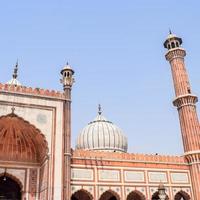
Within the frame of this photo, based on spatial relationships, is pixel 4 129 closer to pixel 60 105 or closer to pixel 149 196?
pixel 60 105

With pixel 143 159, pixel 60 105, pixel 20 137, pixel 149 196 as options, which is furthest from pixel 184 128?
pixel 20 137

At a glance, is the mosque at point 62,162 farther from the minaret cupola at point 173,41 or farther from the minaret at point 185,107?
the minaret cupola at point 173,41

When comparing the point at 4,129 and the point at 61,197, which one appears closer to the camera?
the point at 61,197

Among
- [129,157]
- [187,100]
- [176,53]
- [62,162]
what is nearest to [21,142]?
[62,162]

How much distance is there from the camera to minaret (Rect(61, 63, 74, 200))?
37.8 feet

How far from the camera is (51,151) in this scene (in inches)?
467

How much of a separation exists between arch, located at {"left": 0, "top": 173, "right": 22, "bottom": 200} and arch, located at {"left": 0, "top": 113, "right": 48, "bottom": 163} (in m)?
0.91

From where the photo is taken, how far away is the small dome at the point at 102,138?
58.2 ft

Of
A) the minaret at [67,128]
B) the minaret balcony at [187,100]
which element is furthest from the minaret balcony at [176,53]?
the minaret at [67,128]

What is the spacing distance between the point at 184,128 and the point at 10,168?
8.83m

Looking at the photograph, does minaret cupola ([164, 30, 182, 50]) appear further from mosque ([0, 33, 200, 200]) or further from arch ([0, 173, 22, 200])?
A: arch ([0, 173, 22, 200])

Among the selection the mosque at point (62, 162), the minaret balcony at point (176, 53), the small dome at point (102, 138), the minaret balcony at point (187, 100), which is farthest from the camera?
the small dome at point (102, 138)

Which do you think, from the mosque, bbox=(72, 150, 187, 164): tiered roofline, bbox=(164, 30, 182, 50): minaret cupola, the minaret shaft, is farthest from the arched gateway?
bbox=(164, 30, 182, 50): minaret cupola

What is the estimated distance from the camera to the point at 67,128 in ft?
41.2
